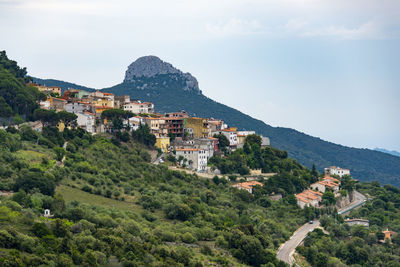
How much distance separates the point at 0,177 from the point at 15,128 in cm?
1452

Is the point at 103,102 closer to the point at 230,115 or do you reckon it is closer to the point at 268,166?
the point at 268,166

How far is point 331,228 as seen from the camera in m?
58.2

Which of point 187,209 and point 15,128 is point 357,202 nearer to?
point 187,209

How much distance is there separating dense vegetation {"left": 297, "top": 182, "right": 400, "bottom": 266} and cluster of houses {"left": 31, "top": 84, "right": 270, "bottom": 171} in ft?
48.9

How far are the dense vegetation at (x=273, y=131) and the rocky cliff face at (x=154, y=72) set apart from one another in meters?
0.98

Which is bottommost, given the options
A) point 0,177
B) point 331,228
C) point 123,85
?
point 331,228

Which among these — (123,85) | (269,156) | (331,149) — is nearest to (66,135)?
(269,156)

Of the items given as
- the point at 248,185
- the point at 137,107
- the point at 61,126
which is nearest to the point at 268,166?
the point at 248,185

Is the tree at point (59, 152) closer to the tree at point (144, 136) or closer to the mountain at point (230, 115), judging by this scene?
the tree at point (144, 136)

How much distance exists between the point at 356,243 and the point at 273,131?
353ft

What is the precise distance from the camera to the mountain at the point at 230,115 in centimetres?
15000

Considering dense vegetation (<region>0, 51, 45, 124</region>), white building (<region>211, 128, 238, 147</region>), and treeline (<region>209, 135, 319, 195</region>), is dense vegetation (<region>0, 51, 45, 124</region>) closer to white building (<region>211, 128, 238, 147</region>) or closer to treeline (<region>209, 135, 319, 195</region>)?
treeline (<region>209, 135, 319, 195</region>)

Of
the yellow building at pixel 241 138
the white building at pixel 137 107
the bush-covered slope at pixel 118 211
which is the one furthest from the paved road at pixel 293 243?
the white building at pixel 137 107

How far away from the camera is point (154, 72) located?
6442 inches
